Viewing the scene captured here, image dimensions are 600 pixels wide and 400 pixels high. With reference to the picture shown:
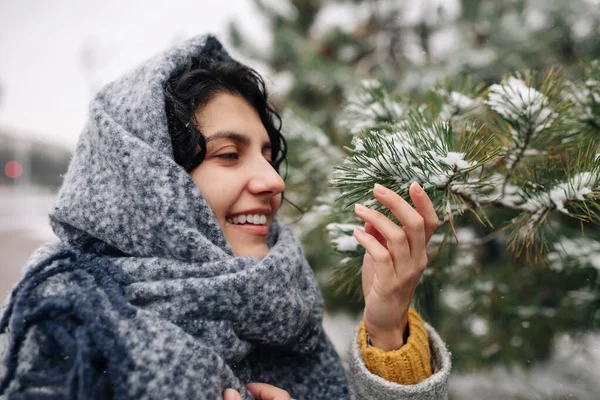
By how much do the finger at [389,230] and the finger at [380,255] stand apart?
0.05 feet

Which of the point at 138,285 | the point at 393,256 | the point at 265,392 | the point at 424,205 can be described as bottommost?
the point at 265,392

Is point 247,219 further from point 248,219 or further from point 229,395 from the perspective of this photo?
point 229,395

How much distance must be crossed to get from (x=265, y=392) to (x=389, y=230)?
45 centimetres

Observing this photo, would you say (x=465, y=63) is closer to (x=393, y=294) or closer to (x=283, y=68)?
(x=393, y=294)

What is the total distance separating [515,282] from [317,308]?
2.35ft

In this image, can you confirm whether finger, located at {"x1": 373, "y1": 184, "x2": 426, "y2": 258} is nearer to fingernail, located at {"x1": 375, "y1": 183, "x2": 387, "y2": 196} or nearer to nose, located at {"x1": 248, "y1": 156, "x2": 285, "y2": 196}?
fingernail, located at {"x1": 375, "y1": 183, "x2": 387, "y2": 196}

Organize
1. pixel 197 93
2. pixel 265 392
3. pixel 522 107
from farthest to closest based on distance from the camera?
pixel 197 93, pixel 265 392, pixel 522 107

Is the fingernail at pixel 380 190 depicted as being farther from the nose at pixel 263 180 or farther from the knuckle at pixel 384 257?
the nose at pixel 263 180

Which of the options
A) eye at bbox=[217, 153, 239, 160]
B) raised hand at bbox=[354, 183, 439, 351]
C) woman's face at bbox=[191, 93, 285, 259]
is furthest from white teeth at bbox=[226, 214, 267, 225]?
raised hand at bbox=[354, 183, 439, 351]

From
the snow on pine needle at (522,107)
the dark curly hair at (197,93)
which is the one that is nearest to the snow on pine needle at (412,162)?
the snow on pine needle at (522,107)

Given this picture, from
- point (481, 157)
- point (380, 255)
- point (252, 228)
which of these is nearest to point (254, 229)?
point (252, 228)

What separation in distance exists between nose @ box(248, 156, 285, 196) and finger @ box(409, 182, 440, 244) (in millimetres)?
369

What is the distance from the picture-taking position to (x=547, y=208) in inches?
27.4

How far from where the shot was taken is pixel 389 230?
642mm
